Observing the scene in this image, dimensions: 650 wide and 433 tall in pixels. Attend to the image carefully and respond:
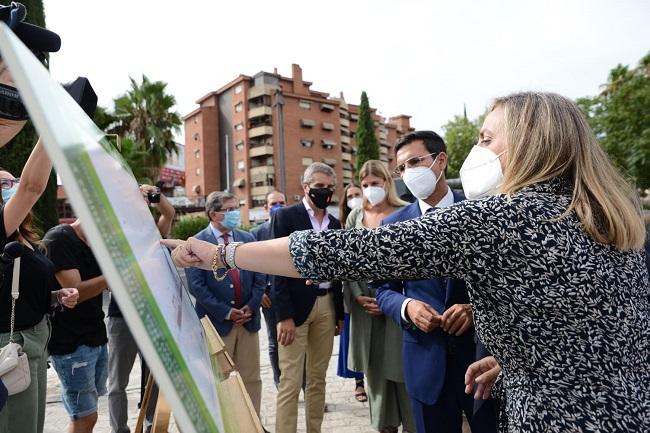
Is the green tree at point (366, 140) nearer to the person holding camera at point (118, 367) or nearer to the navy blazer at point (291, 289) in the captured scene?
the navy blazer at point (291, 289)

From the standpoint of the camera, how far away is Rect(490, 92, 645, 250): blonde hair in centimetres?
127

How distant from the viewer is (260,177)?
5347 cm

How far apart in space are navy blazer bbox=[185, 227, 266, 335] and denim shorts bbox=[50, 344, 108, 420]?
3.01 ft

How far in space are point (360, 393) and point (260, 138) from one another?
51.4 meters

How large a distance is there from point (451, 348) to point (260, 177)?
52.0m

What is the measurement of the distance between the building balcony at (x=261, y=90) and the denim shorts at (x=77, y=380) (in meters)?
51.9

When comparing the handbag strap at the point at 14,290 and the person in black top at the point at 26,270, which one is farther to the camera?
the handbag strap at the point at 14,290

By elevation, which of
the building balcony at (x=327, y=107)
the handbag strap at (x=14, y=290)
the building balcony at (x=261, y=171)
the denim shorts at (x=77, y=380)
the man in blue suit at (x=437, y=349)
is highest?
the building balcony at (x=327, y=107)

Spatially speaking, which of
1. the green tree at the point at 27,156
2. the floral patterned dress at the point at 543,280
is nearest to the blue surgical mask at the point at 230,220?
the floral patterned dress at the point at 543,280

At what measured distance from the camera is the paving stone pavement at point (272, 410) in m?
4.18

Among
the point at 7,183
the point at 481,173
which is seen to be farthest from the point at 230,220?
the point at 481,173

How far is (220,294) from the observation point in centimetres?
402

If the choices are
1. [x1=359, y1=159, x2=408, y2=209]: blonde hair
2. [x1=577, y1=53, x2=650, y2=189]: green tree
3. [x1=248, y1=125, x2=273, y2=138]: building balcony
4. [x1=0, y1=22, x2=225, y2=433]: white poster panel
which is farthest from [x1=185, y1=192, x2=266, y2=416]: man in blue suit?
[x1=248, y1=125, x2=273, y2=138]: building balcony

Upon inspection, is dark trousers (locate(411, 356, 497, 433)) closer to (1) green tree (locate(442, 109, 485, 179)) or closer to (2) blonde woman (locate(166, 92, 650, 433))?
(2) blonde woman (locate(166, 92, 650, 433))
